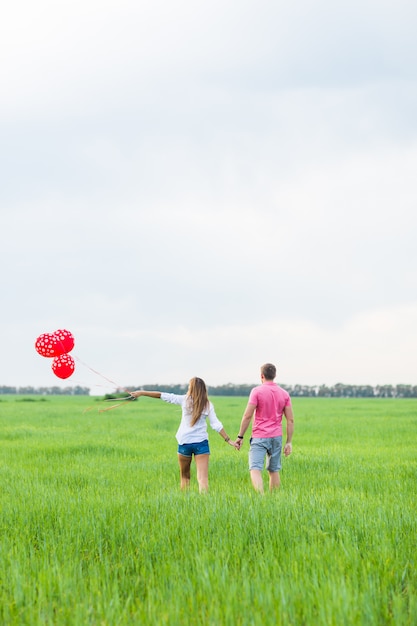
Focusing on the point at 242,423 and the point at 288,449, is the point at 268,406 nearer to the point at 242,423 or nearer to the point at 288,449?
the point at 242,423

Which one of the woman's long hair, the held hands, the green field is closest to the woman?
the woman's long hair

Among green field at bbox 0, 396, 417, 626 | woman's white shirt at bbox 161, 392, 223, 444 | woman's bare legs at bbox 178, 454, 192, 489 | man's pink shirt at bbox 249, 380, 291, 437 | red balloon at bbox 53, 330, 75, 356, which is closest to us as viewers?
green field at bbox 0, 396, 417, 626

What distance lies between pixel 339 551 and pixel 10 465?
32.4 ft

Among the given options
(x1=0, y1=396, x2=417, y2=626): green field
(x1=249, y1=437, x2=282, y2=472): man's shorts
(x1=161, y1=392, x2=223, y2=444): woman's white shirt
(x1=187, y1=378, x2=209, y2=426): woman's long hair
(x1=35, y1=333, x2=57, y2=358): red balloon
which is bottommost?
(x1=0, y1=396, x2=417, y2=626): green field

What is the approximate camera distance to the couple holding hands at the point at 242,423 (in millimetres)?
8945

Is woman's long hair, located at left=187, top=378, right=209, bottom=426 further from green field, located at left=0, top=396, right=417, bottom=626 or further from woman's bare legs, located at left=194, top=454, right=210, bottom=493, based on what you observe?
green field, located at left=0, top=396, right=417, bottom=626

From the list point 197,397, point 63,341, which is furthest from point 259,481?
point 63,341

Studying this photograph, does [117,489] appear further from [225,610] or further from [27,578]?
[225,610]

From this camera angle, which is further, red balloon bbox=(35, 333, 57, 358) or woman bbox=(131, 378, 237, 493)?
woman bbox=(131, 378, 237, 493)

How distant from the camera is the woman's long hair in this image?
889 centimetres

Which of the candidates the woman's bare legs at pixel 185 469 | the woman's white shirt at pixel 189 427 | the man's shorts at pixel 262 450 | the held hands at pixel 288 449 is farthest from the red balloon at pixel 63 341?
the held hands at pixel 288 449

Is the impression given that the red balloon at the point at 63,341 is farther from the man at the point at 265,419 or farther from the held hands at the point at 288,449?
the held hands at the point at 288,449

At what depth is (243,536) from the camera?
241 inches

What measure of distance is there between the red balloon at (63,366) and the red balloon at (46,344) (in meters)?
0.17
